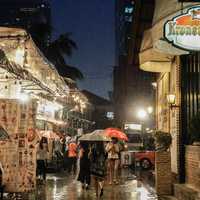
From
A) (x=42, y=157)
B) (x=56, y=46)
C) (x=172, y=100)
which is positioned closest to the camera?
(x=172, y=100)

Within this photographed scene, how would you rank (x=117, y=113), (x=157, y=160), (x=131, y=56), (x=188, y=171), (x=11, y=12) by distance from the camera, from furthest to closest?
(x=11, y=12), (x=117, y=113), (x=131, y=56), (x=157, y=160), (x=188, y=171)

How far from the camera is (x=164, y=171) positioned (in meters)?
16.0

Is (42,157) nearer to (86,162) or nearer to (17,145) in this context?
(86,162)

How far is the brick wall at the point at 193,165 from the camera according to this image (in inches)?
529

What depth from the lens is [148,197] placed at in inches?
652

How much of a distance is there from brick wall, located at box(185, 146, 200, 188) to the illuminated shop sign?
3095 mm

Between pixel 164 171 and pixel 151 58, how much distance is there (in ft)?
15.4

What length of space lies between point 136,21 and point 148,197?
25.0 feet

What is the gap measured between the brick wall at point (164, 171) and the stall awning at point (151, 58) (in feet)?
13.5

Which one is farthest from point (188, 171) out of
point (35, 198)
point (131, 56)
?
point (131, 56)

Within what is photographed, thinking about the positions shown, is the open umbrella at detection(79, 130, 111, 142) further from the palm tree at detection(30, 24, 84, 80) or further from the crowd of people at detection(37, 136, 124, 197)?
the palm tree at detection(30, 24, 84, 80)

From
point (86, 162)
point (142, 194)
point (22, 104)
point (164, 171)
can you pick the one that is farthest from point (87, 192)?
point (22, 104)

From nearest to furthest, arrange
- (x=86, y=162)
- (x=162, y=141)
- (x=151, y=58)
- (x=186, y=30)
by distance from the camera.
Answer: (x=186, y=30)
(x=162, y=141)
(x=151, y=58)
(x=86, y=162)

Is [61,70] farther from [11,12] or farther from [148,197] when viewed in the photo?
[11,12]
